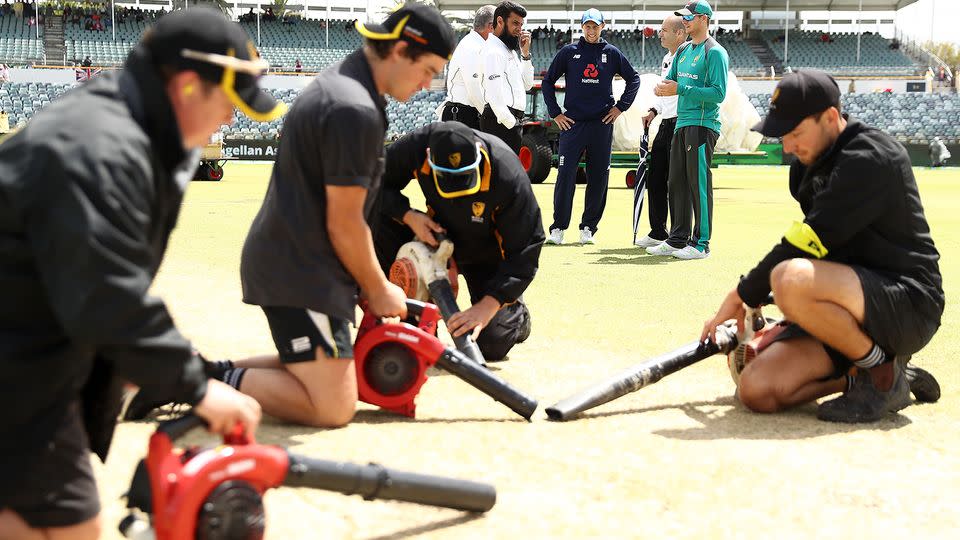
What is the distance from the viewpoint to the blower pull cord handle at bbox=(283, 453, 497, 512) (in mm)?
2607

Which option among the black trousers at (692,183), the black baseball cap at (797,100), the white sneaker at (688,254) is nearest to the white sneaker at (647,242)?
the black trousers at (692,183)

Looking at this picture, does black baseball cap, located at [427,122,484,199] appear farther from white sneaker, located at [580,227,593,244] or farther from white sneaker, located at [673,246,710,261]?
white sneaker, located at [580,227,593,244]

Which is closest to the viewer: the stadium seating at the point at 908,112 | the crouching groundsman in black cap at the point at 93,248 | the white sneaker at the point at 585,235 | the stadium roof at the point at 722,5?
the crouching groundsman in black cap at the point at 93,248

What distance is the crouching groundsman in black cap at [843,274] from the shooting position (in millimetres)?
4215

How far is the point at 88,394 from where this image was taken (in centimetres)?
249

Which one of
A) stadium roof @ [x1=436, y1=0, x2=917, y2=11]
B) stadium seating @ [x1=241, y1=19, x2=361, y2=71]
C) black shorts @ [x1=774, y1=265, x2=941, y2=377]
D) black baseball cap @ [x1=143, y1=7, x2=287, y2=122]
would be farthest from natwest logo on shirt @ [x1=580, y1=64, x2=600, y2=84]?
stadium roof @ [x1=436, y1=0, x2=917, y2=11]

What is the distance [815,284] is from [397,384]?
5.83 feet

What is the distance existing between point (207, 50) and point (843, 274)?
2.96 metres

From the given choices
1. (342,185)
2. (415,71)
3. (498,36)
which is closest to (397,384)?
(342,185)

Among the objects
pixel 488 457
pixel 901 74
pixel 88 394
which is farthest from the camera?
pixel 901 74

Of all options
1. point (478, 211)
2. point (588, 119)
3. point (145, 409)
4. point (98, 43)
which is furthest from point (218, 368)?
point (98, 43)

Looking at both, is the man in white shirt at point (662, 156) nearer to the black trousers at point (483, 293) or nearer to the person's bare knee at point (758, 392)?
the black trousers at point (483, 293)

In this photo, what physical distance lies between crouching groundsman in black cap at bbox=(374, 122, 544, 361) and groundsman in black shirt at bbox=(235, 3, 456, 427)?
3.21 ft

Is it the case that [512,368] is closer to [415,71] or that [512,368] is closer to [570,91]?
[415,71]
